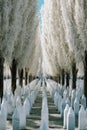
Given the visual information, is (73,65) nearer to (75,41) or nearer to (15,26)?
(75,41)

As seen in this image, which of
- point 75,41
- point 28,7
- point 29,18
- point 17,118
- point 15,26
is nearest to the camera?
point 17,118

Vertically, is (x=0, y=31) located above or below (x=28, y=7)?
below

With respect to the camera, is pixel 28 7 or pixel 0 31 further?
pixel 28 7

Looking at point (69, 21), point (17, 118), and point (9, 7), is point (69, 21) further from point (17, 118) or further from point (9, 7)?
point (17, 118)

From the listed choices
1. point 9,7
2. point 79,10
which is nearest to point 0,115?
point 9,7

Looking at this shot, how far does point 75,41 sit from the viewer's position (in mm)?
15109

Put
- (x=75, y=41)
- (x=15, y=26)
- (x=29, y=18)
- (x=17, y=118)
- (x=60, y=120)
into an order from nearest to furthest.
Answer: (x=17, y=118) < (x=60, y=120) < (x=15, y=26) < (x=75, y=41) < (x=29, y=18)

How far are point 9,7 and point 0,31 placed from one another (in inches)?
43.4

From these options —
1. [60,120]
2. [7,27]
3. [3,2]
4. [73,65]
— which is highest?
[3,2]

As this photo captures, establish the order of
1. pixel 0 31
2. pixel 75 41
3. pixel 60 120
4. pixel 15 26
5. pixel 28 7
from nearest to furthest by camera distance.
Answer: pixel 60 120, pixel 0 31, pixel 15 26, pixel 75 41, pixel 28 7

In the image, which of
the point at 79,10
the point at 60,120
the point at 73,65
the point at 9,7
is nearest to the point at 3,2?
the point at 9,7

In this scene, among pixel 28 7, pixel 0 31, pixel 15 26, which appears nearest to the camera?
pixel 0 31

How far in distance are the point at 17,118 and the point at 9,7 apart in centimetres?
598

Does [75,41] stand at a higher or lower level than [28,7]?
lower
